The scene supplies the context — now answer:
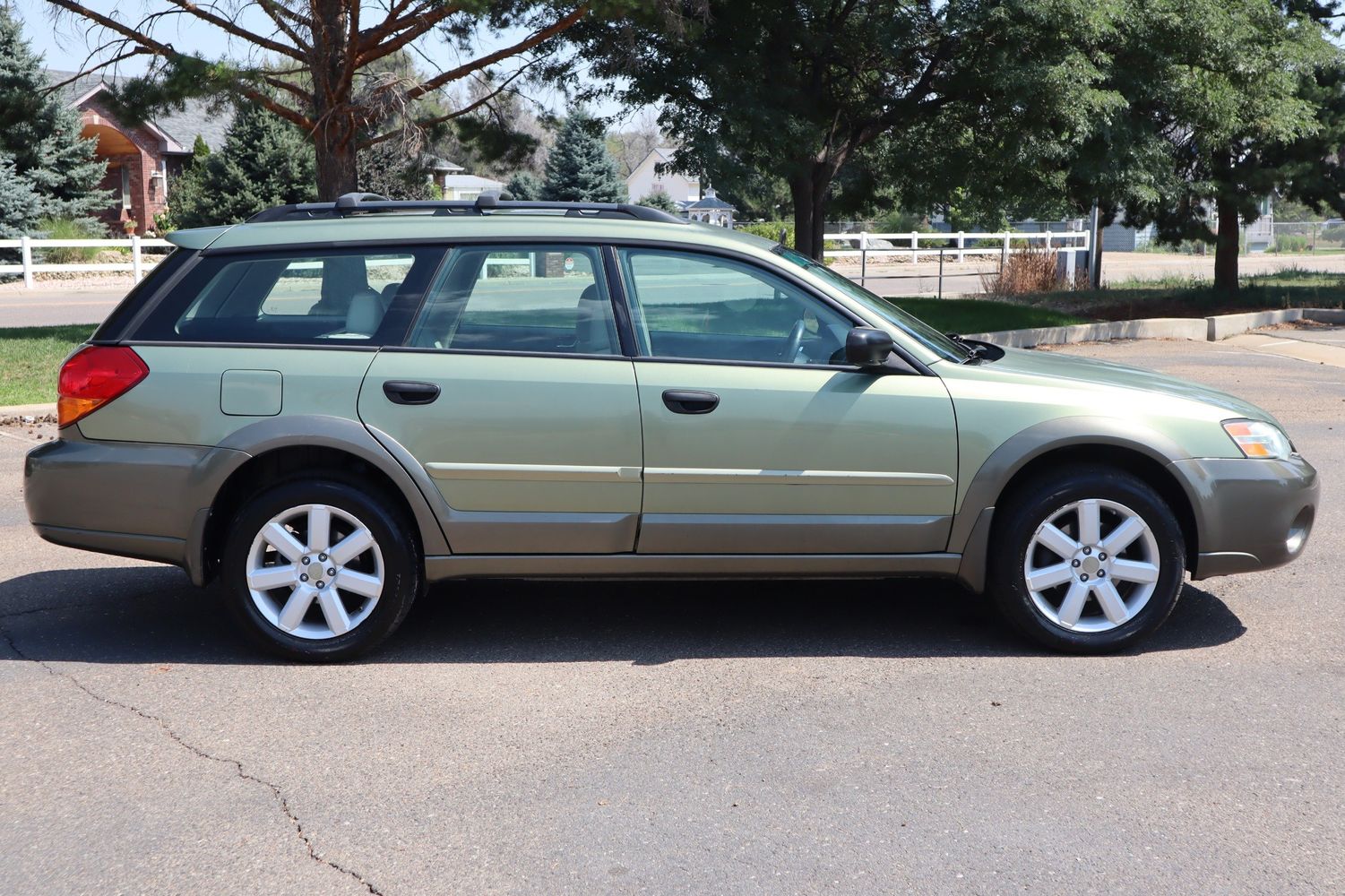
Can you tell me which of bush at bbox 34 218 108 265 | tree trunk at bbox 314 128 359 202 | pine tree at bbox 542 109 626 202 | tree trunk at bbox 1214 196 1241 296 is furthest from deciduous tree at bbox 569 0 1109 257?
pine tree at bbox 542 109 626 202

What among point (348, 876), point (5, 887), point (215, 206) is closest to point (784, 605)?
point (348, 876)

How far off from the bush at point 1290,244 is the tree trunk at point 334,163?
164 feet

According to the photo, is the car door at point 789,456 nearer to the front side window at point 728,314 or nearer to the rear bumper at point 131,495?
the front side window at point 728,314

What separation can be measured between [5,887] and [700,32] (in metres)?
13.1

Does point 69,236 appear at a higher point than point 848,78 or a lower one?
lower

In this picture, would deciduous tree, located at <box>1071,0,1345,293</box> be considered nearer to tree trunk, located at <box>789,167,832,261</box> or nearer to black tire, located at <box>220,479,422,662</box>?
tree trunk, located at <box>789,167,832,261</box>

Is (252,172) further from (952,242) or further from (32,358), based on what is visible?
(32,358)

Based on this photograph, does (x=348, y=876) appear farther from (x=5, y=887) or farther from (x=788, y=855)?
(x=788, y=855)

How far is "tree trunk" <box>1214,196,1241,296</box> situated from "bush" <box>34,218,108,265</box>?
24.8 metres

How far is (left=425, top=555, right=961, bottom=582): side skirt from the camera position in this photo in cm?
504

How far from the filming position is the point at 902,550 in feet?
16.6

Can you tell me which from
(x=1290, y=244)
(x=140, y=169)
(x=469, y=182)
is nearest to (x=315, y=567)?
(x=140, y=169)

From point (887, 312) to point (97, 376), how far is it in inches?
120

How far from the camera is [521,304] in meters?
5.14
